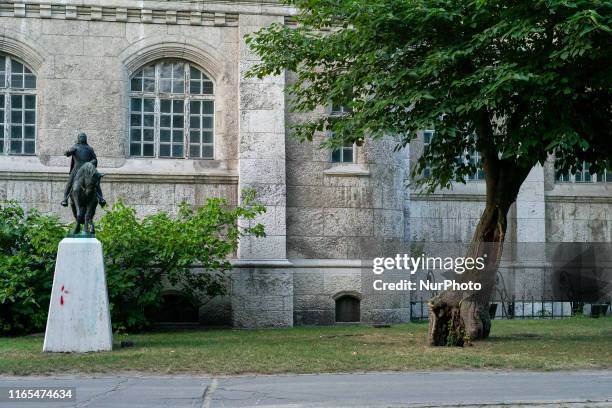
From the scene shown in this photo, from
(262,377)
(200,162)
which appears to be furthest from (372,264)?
(262,377)

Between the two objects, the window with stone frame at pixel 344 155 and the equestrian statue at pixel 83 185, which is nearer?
the equestrian statue at pixel 83 185

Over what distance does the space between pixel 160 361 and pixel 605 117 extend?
Result: 8.12 metres

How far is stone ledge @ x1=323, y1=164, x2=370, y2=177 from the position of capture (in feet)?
69.5

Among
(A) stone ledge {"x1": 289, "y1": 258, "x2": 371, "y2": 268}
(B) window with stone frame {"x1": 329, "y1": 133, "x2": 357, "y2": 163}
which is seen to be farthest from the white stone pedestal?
(B) window with stone frame {"x1": 329, "y1": 133, "x2": 357, "y2": 163}

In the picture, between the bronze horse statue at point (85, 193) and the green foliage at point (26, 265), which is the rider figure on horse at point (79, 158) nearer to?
the bronze horse statue at point (85, 193)

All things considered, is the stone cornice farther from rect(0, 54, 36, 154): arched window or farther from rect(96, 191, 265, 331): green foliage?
rect(96, 191, 265, 331): green foliage

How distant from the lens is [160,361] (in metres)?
12.9

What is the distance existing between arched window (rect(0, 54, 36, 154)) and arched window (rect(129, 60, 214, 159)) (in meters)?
2.15

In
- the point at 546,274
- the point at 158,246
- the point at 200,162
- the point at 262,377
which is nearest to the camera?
the point at 262,377

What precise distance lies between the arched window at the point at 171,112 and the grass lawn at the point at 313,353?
4.44 metres

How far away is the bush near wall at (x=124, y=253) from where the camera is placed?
58.5 ft

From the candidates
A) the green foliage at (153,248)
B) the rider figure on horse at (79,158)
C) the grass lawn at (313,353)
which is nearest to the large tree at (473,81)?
the grass lawn at (313,353)

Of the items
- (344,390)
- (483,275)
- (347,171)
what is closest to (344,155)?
(347,171)

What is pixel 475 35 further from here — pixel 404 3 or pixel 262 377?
pixel 262 377
